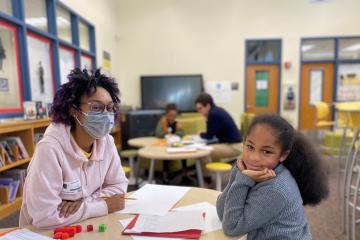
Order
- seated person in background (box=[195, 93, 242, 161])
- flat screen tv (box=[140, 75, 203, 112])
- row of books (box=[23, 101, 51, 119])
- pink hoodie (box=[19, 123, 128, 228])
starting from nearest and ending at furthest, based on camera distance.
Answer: pink hoodie (box=[19, 123, 128, 228]), row of books (box=[23, 101, 51, 119]), seated person in background (box=[195, 93, 242, 161]), flat screen tv (box=[140, 75, 203, 112])

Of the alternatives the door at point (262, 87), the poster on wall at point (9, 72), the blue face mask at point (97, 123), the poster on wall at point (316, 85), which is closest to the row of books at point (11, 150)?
the poster on wall at point (9, 72)

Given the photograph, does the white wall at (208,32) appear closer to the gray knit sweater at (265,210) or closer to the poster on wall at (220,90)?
the poster on wall at (220,90)

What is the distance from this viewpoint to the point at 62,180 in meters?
1.06

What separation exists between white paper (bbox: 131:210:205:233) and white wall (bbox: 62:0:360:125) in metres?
5.43

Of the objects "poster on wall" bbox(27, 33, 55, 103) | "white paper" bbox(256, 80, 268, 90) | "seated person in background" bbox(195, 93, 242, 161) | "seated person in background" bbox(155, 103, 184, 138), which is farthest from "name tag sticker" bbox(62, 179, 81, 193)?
"white paper" bbox(256, 80, 268, 90)

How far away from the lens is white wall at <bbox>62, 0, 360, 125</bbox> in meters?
6.02

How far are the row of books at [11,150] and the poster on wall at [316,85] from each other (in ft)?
20.1

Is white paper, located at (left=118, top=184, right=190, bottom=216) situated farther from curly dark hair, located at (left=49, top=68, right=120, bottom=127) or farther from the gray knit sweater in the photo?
curly dark hair, located at (left=49, top=68, right=120, bottom=127)

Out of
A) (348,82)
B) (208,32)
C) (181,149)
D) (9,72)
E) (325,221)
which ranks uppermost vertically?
(208,32)

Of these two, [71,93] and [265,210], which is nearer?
[265,210]

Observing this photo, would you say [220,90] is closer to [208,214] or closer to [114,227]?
[208,214]

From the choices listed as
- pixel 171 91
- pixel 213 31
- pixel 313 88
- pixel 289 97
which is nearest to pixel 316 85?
pixel 313 88

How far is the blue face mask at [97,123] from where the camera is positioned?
1.19 meters

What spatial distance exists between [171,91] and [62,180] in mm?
5377
